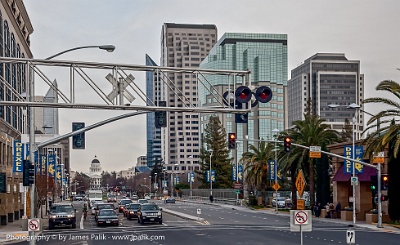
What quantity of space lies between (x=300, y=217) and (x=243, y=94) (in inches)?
209

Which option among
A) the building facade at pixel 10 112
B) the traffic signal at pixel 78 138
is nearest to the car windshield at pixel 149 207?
the building facade at pixel 10 112

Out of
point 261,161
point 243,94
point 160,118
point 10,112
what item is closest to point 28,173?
point 160,118

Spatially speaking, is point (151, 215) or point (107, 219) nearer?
point (107, 219)

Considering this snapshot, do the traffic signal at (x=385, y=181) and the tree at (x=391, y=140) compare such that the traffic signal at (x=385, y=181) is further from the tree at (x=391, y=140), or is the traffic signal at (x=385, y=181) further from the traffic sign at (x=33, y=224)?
the traffic sign at (x=33, y=224)

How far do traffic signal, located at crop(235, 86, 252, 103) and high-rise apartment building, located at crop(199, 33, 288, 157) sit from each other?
6470 inches

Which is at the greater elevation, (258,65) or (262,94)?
(258,65)

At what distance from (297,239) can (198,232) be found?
793cm

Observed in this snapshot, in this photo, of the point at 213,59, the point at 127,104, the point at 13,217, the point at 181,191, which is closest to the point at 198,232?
the point at 127,104

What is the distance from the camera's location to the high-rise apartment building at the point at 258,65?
191125 millimetres

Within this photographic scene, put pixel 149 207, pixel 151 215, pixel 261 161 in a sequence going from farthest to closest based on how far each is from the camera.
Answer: pixel 261 161, pixel 149 207, pixel 151 215

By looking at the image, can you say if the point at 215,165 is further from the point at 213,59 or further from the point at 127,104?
the point at 127,104

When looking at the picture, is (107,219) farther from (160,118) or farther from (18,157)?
(160,118)

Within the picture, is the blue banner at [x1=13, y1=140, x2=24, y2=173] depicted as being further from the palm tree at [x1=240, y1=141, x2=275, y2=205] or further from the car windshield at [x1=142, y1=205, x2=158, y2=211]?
the palm tree at [x1=240, y1=141, x2=275, y2=205]

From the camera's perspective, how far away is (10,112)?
5981 centimetres
